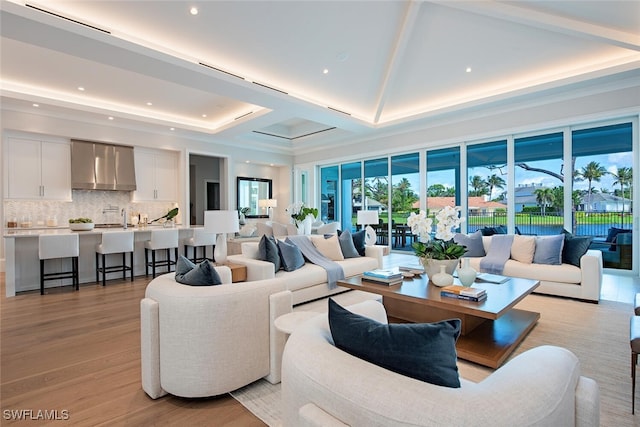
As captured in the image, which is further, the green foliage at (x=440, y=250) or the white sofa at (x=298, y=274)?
the white sofa at (x=298, y=274)

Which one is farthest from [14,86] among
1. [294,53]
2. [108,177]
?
[294,53]

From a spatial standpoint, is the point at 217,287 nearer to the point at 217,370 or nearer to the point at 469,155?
the point at 217,370

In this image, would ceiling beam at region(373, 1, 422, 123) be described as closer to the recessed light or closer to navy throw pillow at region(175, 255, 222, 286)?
the recessed light

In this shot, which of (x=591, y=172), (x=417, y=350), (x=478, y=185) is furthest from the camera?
(x=478, y=185)

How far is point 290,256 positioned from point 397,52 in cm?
361

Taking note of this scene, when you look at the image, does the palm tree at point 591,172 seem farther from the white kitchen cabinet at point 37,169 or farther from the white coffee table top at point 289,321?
the white kitchen cabinet at point 37,169

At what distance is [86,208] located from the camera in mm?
6641

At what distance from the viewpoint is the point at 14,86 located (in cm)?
517

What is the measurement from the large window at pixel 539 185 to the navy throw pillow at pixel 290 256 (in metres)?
4.61

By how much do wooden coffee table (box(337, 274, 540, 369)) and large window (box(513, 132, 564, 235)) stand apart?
335 cm

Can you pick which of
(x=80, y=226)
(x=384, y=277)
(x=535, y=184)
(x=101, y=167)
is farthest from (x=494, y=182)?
(x=101, y=167)

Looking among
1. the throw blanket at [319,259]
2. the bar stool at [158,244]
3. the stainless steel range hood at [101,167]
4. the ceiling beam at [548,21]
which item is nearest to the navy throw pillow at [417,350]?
the throw blanket at [319,259]

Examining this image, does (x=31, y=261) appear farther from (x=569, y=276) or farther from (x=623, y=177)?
(x=623, y=177)

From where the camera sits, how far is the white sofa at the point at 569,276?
12.7 feet
